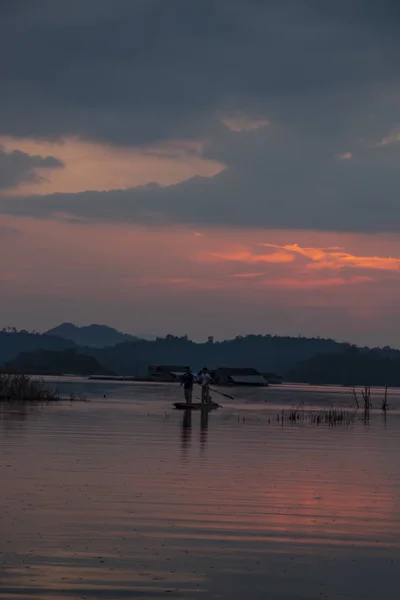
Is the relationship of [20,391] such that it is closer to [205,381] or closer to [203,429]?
[205,381]

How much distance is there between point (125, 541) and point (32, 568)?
7.56 ft

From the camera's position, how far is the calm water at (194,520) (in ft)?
40.0

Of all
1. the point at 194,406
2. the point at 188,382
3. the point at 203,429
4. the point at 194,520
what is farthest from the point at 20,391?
the point at 194,520

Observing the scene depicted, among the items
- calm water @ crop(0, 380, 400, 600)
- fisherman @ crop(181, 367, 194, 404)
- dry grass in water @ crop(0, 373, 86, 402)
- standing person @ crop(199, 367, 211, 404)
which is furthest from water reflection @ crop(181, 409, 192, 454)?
dry grass in water @ crop(0, 373, 86, 402)

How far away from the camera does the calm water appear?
40.0 feet

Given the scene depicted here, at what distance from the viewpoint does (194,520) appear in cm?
1681

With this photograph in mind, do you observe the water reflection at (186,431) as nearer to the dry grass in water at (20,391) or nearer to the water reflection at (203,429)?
the water reflection at (203,429)

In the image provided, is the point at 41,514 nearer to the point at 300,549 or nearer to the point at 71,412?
the point at 300,549

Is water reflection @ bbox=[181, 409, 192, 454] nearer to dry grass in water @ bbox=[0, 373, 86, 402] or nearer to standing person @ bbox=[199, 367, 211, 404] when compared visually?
standing person @ bbox=[199, 367, 211, 404]

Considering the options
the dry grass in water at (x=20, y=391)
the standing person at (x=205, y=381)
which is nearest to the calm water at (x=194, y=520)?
the standing person at (x=205, y=381)

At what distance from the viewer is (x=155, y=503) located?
1859 cm

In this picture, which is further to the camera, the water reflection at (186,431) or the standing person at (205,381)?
the standing person at (205,381)

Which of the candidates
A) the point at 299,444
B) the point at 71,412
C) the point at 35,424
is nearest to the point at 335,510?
the point at 299,444

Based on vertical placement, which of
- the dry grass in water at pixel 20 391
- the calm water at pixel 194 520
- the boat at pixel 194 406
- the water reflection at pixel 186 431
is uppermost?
the dry grass in water at pixel 20 391
